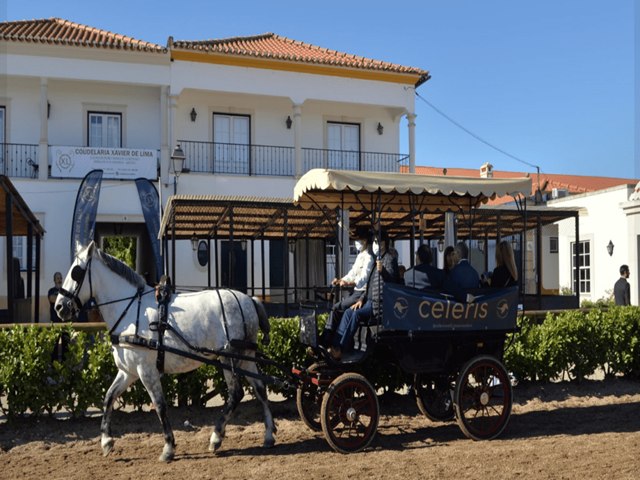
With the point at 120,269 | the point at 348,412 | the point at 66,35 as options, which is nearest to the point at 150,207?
the point at 66,35

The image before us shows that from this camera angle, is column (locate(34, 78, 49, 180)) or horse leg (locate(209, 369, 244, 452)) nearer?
horse leg (locate(209, 369, 244, 452))

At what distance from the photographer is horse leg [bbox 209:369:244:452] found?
683 centimetres

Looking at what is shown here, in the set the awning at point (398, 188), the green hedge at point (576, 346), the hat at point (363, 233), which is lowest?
the green hedge at point (576, 346)

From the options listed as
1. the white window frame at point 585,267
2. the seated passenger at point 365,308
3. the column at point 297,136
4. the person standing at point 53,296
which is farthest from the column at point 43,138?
the white window frame at point 585,267

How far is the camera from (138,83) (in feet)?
69.8

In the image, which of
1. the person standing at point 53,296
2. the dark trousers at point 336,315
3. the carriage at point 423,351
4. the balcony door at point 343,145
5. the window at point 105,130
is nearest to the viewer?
the carriage at point 423,351

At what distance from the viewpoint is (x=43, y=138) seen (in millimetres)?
20562

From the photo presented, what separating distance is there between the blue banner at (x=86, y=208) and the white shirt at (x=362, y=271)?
540 inches

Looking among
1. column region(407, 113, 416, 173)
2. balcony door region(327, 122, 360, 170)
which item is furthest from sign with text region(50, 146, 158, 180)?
column region(407, 113, 416, 173)

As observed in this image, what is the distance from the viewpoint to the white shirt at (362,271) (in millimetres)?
7375

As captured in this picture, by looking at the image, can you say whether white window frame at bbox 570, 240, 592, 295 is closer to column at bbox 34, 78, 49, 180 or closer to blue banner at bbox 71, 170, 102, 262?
blue banner at bbox 71, 170, 102, 262

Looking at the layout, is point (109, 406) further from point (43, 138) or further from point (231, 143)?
→ point (231, 143)

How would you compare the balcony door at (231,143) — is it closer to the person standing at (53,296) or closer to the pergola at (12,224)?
the pergola at (12,224)

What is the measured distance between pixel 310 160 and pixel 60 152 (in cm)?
791
